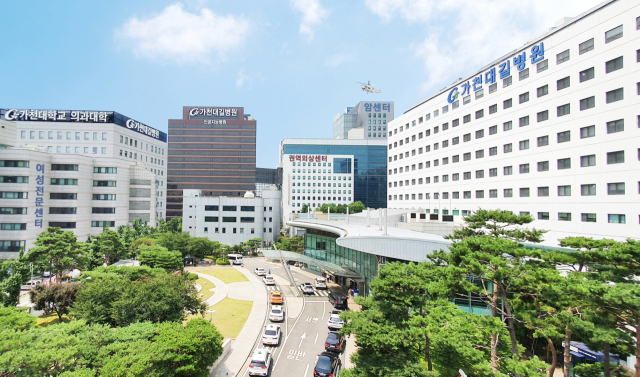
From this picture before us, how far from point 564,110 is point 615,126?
604cm

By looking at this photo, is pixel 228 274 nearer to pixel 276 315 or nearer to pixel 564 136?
pixel 276 315

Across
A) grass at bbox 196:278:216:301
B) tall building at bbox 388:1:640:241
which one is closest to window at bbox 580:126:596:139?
tall building at bbox 388:1:640:241

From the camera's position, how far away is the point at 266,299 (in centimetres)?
4131

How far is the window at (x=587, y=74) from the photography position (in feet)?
107

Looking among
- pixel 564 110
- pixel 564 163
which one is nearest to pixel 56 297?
pixel 564 163

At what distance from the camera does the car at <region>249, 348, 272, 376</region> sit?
71.6 ft

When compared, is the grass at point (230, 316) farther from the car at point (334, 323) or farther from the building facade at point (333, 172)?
the building facade at point (333, 172)

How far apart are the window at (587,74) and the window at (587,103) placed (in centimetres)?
215

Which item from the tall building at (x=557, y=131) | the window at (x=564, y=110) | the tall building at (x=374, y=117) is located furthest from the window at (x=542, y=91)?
the tall building at (x=374, y=117)

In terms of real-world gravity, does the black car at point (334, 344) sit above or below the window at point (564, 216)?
below

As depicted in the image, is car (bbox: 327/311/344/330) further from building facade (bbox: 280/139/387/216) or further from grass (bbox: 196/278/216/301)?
building facade (bbox: 280/139/387/216)

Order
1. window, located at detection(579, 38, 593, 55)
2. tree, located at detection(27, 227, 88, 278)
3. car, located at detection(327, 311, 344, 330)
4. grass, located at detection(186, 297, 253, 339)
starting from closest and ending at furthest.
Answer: grass, located at detection(186, 297, 253, 339) → car, located at detection(327, 311, 344, 330) → window, located at detection(579, 38, 593, 55) → tree, located at detection(27, 227, 88, 278)

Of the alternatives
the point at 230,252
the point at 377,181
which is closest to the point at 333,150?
the point at 377,181

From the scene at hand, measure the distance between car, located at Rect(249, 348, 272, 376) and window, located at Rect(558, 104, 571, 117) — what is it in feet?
133
